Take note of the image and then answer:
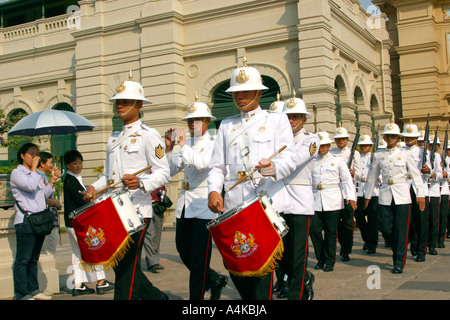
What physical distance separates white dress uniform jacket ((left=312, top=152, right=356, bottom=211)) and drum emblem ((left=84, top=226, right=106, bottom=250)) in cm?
491

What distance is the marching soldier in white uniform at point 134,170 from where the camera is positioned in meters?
4.79

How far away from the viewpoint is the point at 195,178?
20.4ft

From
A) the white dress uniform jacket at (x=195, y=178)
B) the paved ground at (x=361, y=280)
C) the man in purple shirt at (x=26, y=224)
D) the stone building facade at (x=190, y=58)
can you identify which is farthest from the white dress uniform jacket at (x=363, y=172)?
the man in purple shirt at (x=26, y=224)

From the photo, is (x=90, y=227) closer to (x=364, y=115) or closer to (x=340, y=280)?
(x=340, y=280)

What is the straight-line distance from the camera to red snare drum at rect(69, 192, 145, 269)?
4531 millimetres

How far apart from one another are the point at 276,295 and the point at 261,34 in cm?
1266

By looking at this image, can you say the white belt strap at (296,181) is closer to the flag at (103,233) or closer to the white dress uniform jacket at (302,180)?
the white dress uniform jacket at (302,180)

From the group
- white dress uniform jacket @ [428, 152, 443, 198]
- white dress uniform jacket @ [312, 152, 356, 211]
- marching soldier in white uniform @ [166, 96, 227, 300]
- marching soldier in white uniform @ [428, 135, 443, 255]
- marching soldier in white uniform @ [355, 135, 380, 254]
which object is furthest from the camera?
white dress uniform jacket @ [428, 152, 443, 198]

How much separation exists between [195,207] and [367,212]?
6022mm

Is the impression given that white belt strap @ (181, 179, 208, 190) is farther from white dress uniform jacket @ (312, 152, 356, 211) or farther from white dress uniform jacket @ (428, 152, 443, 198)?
→ white dress uniform jacket @ (428, 152, 443, 198)

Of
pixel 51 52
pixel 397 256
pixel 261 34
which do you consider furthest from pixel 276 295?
pixel 51 52

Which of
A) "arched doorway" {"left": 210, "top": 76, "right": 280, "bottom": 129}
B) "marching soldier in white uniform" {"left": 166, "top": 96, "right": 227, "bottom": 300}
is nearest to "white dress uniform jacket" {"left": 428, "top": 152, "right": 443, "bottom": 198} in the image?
"marching soldier in white uniform" {"left": 166, "top": 96, "right": 227, "bottom": 300}

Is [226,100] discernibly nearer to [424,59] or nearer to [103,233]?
[424,59]

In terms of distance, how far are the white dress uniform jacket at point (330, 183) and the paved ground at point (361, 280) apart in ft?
3.36
